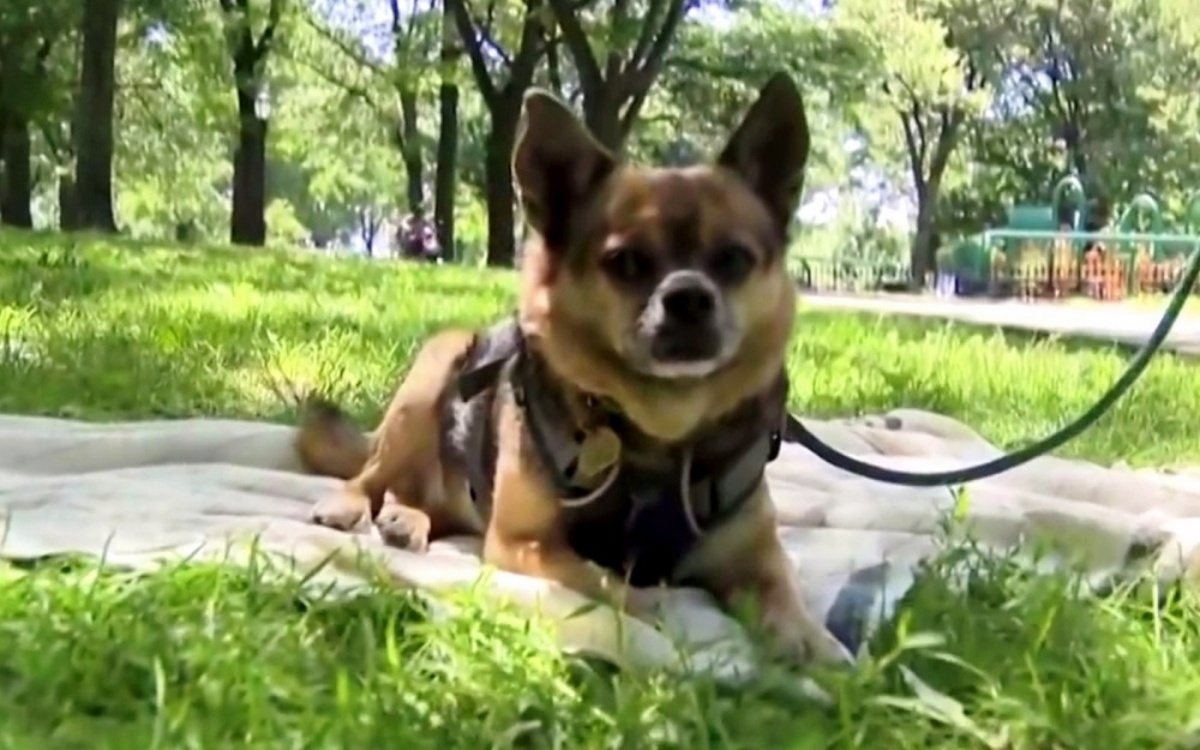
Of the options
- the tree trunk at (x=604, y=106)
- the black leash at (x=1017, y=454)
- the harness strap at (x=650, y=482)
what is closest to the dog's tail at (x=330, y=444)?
the harness strap at (x=650, y=482)

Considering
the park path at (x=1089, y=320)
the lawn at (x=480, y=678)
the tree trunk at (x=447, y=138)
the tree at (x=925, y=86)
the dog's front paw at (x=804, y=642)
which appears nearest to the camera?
the lawn at (x=480, y=678)

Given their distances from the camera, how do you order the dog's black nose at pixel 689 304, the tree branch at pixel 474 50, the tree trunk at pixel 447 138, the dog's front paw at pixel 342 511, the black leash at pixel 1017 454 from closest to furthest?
the dog's black nose at pixel 689 304 → the black leash at pixel 1017 454 → the dog's front paw at pixel 342 511 → the tree branch at pixel 474 50 → the tree trunk at pixel 447 138

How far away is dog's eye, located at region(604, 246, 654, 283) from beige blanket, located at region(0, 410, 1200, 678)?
53 centimetres

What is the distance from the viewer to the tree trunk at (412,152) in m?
26.3

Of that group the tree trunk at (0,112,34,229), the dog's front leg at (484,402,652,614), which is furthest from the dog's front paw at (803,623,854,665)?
the tree trunk at (0,112,34,229)

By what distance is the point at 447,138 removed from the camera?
73.7 ft

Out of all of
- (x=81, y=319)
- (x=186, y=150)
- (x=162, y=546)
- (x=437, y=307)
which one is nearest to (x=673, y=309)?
(x=162, y=546)

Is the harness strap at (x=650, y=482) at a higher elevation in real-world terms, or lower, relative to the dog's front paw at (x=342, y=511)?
higher

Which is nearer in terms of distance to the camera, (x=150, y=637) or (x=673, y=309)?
(x=150, y=637)

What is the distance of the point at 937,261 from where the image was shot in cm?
2888

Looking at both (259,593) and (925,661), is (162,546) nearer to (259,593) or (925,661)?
(259,593)

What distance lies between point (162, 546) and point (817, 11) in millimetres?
22405

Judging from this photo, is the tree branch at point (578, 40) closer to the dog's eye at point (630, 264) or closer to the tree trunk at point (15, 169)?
the tree trunk at point (15, 169)

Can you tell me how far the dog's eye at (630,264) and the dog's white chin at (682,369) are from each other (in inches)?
6.0
